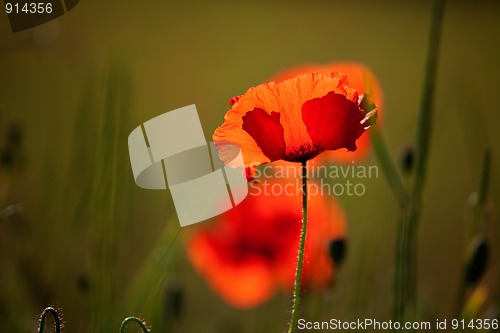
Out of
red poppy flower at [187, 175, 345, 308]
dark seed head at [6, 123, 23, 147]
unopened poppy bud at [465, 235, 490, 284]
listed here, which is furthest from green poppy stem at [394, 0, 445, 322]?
dark seed head at [6, 123, 23, 147]

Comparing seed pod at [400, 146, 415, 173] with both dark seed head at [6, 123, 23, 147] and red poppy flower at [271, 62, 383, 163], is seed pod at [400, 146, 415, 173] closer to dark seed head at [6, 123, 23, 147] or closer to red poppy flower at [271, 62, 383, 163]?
red poppy flower at [271, 62, 383, 163]

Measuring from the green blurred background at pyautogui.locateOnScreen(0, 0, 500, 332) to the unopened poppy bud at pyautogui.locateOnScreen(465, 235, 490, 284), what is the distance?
1.5 inches

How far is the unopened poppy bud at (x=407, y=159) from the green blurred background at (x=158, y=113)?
0.03 metres

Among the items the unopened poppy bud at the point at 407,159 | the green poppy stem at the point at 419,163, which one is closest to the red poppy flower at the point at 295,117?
the green poppy stem at the point at 419,163

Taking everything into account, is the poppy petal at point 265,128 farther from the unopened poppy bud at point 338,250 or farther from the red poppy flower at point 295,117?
the unopened poppy bud at point 338,250

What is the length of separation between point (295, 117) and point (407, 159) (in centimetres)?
25

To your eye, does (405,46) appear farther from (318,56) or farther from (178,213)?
(178,213)

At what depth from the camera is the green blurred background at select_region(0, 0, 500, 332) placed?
2.10ft

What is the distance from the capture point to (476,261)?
1.81 feet

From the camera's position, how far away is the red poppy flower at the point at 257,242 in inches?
29.6

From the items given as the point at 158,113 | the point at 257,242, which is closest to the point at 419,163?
the point at 257,242

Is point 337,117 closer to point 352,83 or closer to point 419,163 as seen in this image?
point 419,163

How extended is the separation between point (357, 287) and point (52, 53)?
50 centimetres

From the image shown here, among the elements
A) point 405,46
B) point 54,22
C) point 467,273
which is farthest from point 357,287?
point 405,46
